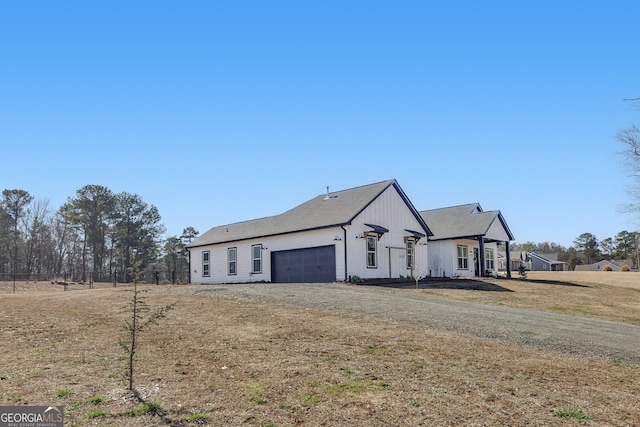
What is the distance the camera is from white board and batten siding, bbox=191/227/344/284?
2917cm

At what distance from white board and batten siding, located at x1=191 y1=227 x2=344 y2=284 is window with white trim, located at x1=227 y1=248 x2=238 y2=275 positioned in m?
0.18

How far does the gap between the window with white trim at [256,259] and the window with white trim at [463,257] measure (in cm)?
1483

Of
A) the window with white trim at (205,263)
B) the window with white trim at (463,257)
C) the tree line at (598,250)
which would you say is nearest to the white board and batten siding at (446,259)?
the window with white trim at (463,257)

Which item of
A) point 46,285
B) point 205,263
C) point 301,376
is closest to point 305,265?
point 205,263

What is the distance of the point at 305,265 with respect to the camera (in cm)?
3072

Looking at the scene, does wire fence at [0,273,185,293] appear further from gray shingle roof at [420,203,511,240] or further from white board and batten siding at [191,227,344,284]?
gray shingle roof at [420,203,511,240]

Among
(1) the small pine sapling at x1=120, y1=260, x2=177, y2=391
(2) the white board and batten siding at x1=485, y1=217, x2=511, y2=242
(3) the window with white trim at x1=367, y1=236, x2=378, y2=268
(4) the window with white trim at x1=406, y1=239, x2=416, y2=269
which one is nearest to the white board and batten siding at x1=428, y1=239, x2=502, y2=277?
(2) the white board and batten siding at x1=485, y1=217, x2=511, y2=242

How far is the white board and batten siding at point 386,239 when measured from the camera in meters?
29.0

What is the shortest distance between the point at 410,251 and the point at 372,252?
399cm

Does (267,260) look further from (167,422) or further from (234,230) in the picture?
(167,422)

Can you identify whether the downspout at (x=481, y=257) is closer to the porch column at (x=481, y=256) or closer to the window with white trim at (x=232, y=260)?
the porch column at (x=481, y=256)

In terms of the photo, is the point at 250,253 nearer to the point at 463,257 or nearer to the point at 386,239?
the point at 386,239

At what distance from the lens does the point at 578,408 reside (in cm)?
775

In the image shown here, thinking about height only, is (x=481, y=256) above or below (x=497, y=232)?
below
